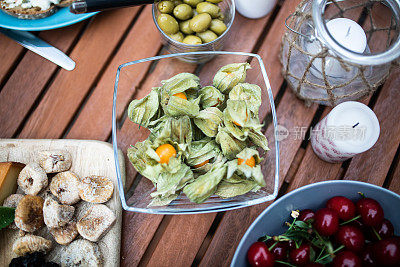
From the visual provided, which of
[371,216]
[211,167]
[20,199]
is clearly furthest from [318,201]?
[20,199]

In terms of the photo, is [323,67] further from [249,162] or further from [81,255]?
[81,255]

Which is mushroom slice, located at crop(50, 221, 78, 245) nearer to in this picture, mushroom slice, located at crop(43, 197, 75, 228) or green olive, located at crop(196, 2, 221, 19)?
mushroom slice, located at crop(43, 197, 75, 228)

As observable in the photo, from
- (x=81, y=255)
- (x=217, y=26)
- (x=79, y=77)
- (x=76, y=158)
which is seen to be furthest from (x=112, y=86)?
(x=81, y=255)

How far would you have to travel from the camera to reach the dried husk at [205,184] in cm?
60

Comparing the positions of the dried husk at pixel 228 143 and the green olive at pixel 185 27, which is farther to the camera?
the green olive at pixel 185 27

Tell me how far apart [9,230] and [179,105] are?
19.9 inches

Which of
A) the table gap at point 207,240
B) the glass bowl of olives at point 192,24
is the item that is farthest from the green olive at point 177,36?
the table gap at point 207,240

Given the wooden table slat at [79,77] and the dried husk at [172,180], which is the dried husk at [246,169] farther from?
the wooden table slat at [79,77]

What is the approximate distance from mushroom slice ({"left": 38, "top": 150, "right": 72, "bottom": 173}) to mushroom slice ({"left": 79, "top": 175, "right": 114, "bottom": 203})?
0.06 m

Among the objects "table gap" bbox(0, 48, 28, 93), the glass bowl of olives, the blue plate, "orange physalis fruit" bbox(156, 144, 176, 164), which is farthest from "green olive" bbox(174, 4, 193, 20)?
"table gap" bbox(0, 48, 28, 93)

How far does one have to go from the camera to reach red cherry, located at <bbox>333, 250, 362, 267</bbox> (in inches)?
22.3

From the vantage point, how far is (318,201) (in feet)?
2.25

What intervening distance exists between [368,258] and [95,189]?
1.92 ft

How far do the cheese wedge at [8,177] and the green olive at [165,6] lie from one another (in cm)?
50
